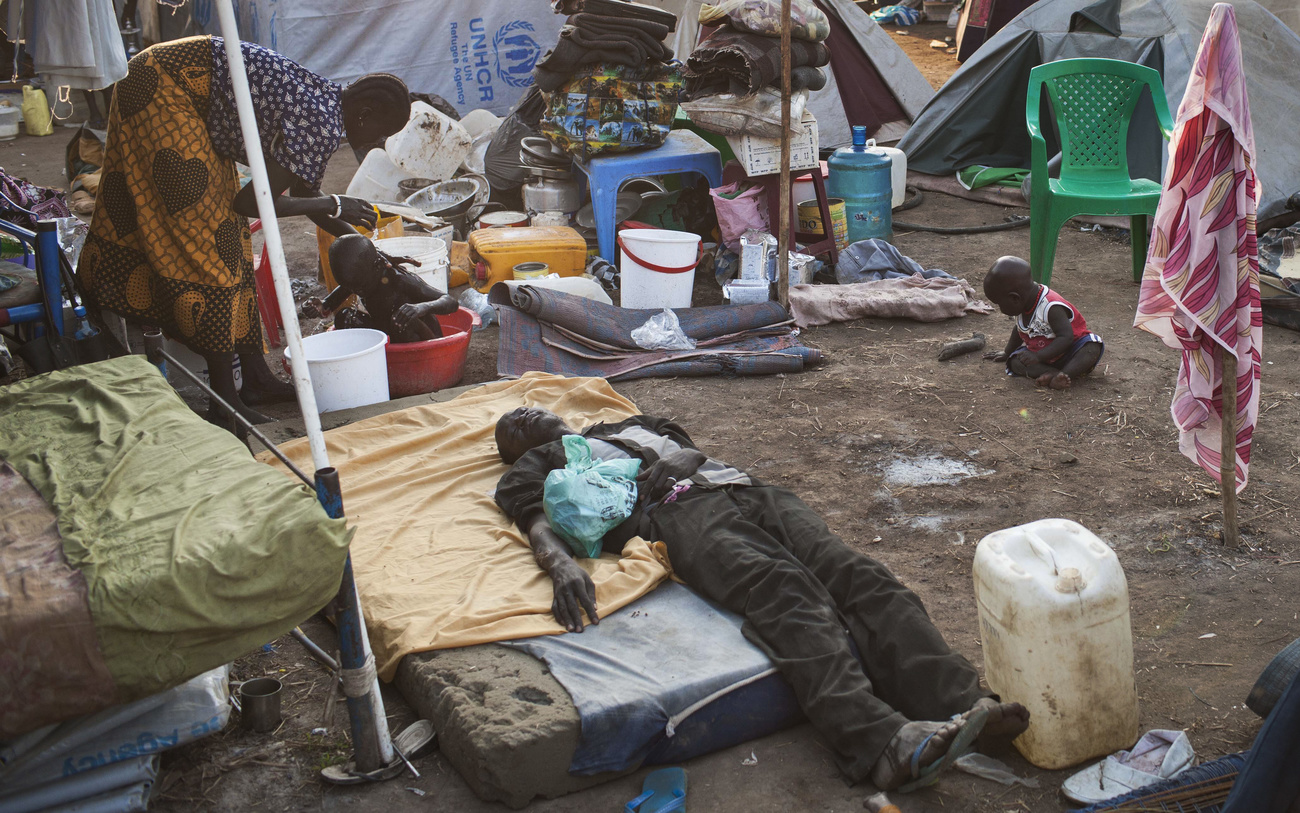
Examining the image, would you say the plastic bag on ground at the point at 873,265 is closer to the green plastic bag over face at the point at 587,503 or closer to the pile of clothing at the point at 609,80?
the pile of clothing at the point at 609,80

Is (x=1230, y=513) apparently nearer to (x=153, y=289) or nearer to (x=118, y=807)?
(x=118, y=807)

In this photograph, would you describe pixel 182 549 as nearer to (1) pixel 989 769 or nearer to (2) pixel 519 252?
(1) pixel 989 769

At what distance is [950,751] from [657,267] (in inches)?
159

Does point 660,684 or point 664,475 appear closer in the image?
point 660,684

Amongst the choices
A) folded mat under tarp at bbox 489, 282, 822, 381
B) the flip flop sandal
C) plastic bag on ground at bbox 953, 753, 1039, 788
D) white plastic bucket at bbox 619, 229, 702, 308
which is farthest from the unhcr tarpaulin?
plastic bag on ground at bbox 953, 753, 1039, 788

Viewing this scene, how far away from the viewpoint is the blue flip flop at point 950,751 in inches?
88.7

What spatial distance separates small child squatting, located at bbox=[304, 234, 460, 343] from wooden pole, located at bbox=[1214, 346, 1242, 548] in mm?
3417

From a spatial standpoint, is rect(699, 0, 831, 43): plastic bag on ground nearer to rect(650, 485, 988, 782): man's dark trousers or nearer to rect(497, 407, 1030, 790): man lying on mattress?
rect(497, 407, 1030, 790): man lying on mattress

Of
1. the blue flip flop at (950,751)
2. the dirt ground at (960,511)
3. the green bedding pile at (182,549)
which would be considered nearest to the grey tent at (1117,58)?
the dirt ground at (960,511)

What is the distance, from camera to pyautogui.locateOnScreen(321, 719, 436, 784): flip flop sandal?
244 cm

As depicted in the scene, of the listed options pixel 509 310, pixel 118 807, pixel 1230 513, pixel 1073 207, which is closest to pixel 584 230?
pixel 509 310

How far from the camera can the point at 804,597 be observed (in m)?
2.71

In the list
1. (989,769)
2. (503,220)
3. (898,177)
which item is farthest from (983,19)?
(989,769)

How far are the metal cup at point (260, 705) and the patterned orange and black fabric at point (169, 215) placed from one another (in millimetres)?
1921
